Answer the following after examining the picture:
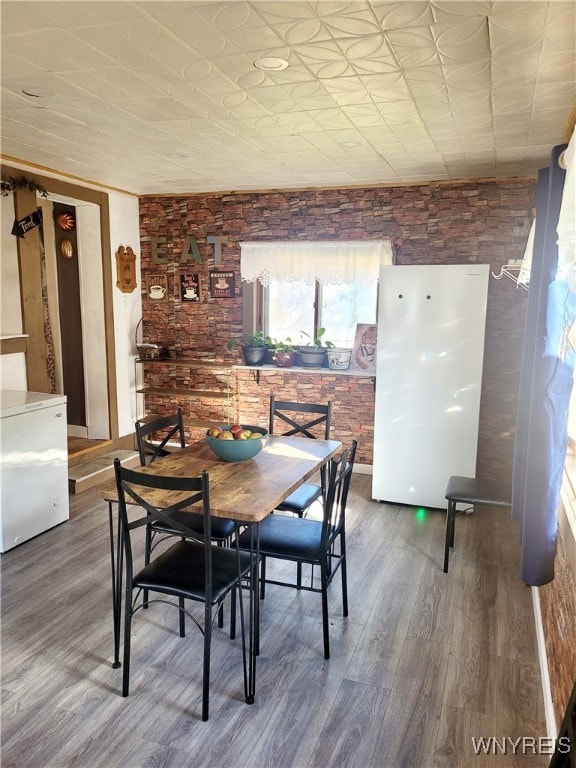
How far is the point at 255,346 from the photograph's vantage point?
5.23 meters

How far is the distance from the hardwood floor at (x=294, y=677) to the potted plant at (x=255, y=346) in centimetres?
229

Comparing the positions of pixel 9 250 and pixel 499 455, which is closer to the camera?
pixel 9 250

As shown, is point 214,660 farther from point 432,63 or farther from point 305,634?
point 432,63

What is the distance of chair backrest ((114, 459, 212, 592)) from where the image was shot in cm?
208

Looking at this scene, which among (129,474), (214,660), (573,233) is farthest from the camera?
(214,660)

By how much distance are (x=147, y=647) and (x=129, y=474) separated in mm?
963

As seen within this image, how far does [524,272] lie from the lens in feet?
11.8

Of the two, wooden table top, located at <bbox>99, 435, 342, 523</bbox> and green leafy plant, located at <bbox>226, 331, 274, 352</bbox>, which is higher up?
green leafy plant, located at <bbox>226, 331, 274, 352</bbox>

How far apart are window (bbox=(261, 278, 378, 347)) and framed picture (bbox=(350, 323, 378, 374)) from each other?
11 cm

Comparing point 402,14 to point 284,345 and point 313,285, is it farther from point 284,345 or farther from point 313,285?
point 284,345

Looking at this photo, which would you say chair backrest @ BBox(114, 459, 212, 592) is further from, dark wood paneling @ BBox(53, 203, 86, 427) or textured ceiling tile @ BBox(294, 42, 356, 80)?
dark wood paneling @ BBox(53, 203, 86, 427)

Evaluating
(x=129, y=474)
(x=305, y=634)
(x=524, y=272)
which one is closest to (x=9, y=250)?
(x=129, y=474)

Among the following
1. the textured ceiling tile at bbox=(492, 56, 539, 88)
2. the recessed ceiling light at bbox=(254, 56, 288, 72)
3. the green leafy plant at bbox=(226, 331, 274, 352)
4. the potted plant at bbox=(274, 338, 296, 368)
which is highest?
the recessed ceiling light at bbox=(254, 56, 288, 72)

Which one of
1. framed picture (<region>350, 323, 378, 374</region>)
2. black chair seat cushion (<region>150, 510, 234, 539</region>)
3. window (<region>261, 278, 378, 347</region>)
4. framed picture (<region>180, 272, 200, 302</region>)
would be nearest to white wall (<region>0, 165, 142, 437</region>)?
framed picture (<region>180, 272, 200, 302</region>)
